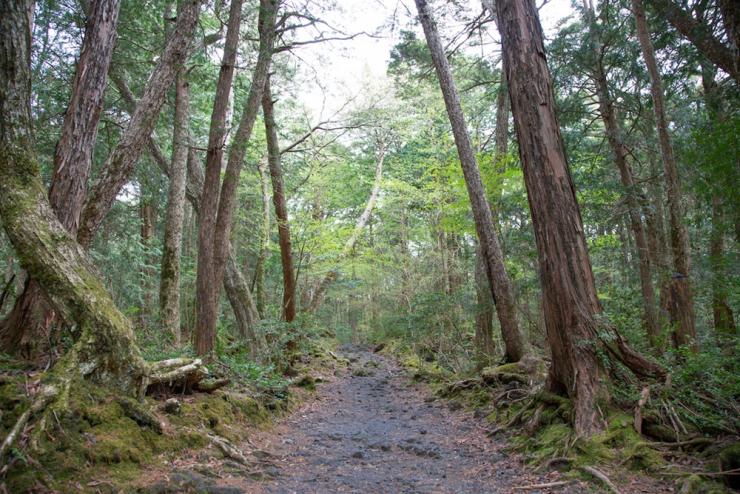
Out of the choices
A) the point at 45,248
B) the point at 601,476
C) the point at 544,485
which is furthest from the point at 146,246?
the point at 601,476

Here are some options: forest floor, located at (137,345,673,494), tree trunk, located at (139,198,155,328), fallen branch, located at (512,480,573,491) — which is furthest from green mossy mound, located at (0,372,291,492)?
tree trunk, located at (139,198,155,328)

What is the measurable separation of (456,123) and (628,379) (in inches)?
232

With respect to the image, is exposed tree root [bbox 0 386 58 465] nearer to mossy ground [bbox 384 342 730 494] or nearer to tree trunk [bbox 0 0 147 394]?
tree trunk [bbox 0 0 147 394]

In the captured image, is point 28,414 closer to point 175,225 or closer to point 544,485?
point 544,485

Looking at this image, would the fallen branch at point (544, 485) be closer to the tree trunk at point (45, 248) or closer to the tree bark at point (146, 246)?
the tree trunk at point (45, 248)

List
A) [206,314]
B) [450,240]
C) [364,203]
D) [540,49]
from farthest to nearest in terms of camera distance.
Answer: [364,203], [450,240], [206,314], [540,49]

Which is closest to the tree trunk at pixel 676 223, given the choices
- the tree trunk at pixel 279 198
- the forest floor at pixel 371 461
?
the forest floor at pixel 371 461

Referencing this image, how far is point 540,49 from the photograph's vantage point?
5703 mm

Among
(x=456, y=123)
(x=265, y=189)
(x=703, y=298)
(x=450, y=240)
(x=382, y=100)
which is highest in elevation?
(x=382, y=100)

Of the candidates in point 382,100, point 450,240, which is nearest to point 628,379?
point 450,240

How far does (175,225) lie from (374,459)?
627 cm

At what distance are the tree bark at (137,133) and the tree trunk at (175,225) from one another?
2874mm

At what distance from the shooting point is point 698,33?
6.71m

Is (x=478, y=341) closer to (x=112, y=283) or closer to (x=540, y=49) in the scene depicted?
(x=540, y=49)
